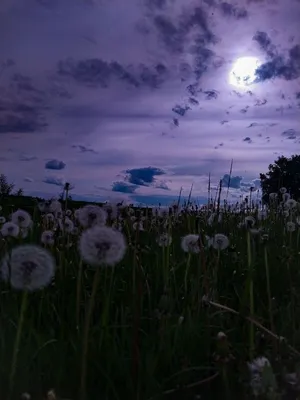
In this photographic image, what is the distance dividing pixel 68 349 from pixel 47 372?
1.31 feet

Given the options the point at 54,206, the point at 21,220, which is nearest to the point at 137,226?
the point at 21,220

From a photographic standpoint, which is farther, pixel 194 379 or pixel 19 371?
pixel 194 379

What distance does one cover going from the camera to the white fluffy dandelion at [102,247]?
7.72 ft

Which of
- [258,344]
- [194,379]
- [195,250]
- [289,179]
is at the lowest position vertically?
[194,379]

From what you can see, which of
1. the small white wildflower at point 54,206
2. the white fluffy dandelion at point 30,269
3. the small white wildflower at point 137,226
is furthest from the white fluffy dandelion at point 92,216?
the small white wildflower at point 54,206

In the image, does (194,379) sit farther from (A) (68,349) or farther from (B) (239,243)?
(B) (239,243)

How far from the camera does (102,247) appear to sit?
2.36m

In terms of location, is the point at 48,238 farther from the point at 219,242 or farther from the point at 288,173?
the point at 288,173

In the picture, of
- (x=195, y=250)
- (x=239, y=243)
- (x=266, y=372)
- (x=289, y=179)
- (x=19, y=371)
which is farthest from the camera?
(x=289, y=179)

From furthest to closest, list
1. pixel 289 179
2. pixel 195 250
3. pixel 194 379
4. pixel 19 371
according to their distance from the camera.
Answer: pixel 289 179 → pixel 195 250 → pixel 194 379 → pixel 19 371

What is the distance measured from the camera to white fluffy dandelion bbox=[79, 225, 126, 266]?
2.35 meters

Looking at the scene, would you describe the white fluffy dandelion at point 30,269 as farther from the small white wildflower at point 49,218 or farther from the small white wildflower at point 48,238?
the small white wildflower at point 49,218

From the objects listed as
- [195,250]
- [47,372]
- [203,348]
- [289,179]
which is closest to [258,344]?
[203,348]

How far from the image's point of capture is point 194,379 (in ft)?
8.52
